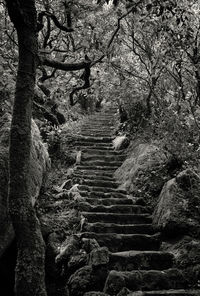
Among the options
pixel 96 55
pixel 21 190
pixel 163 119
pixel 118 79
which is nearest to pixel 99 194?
pixel 163 119

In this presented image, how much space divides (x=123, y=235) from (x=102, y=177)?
359 centimetres

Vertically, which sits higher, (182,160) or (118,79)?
(118,79)

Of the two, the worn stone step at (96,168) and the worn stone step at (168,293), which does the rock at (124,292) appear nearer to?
the worn stone step at (168,293)

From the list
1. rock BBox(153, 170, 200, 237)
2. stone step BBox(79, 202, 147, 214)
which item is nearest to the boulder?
stone step BBox(79, 202, 147, 214)

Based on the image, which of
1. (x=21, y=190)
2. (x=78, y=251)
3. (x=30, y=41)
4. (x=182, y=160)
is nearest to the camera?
(x=21, y=190)

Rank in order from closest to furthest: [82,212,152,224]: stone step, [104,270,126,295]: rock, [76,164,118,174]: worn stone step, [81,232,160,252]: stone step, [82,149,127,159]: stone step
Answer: [104,270,126,295]: rock < [81,232,160,252]: stone step < [82,212,152,224]: stone step < [76,164,118,174]: worn stone step < [82,149,127,159]: stone step

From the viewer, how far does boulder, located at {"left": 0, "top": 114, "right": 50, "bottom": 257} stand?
567 cm

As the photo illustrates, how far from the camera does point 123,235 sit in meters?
6.65

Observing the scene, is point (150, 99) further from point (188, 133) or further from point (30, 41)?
point (30, 41)

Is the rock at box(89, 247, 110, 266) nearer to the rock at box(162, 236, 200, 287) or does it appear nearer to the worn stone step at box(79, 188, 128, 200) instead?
the rock at box(162, 236, 200, 287)

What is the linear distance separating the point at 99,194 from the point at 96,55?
3604 millimetres

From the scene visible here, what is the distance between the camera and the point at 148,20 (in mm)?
5598

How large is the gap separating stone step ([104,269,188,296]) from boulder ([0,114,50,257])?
1.89m

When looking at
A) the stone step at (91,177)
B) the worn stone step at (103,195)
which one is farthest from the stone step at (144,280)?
the stone step at (91,177)
